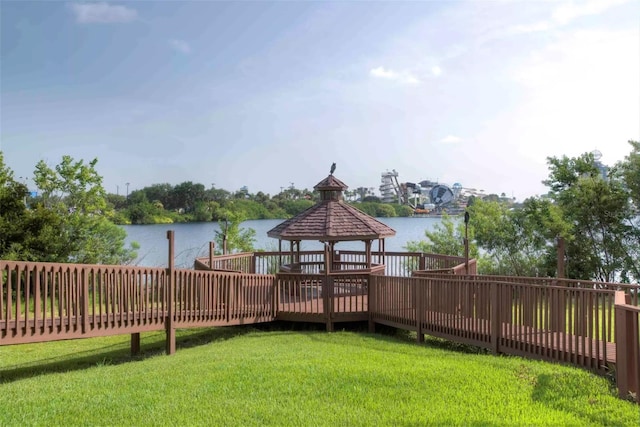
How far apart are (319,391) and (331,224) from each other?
8205mm

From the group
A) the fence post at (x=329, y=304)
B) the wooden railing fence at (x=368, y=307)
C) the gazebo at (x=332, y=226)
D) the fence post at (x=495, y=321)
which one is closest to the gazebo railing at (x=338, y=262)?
the gazebo at (x=332, y=226)

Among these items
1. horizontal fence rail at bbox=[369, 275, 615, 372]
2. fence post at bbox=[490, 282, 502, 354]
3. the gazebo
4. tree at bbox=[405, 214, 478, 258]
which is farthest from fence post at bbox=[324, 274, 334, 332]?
tree at bbox=[405, 214, 478, 258]

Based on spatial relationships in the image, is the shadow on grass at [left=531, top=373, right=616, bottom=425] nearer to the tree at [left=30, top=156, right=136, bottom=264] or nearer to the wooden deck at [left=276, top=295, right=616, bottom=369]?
the wooden deck at [left=276, top=295, right=616, bottom=369]

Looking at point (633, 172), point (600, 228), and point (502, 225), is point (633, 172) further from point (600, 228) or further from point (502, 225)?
point (502, 225)

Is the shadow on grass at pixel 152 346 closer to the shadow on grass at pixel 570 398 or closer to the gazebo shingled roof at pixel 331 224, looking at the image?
the gazebo shingled roof at pixel 331 224

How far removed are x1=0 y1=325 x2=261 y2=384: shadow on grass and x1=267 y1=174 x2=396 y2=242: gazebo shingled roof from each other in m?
3.15

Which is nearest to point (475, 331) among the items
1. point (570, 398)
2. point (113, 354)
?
point (570, 398)

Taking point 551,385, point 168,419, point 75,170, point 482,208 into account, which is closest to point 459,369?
point 551,385

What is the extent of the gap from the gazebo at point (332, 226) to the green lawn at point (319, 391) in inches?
204

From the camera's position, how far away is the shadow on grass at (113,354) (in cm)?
830

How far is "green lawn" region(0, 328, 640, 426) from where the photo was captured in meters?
4.64

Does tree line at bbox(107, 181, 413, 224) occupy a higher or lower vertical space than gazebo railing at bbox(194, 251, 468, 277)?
higher

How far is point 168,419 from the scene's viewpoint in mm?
4730

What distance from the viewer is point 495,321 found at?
7.70 meters
